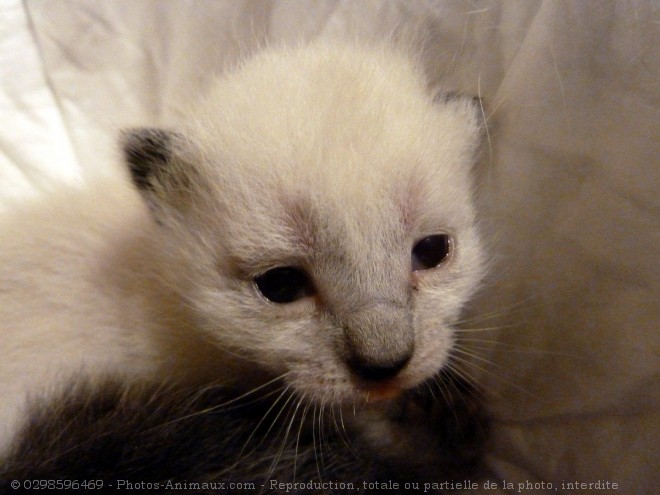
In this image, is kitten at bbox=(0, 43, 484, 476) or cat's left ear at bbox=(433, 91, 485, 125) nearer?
kitten at bbox=(0, 43, 484, 476)

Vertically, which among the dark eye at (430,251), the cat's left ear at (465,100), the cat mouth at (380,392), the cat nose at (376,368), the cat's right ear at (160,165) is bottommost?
the cat mouth at (380,392)

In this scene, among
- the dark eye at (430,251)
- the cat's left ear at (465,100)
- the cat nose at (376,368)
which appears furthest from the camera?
the cat's left ear at (465,100)

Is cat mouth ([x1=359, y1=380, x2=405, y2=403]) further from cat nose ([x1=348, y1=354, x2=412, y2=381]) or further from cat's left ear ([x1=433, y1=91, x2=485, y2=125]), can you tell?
cat's left ear ([x1=433, y1=91, x2=485, y2=125])

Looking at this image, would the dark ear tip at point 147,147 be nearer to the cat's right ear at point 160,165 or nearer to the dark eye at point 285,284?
the cat's right ear at point 160,165

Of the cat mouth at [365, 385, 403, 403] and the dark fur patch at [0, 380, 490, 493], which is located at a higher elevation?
the cat mouth at [365, 385, 403, 403]

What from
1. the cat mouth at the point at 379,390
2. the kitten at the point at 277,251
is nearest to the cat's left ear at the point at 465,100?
the kitten at the point at 277,251

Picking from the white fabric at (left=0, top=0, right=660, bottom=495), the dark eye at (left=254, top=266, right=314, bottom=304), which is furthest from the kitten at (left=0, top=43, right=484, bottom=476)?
the white fabric at (left=0, top=0, right=660, bottom=495)

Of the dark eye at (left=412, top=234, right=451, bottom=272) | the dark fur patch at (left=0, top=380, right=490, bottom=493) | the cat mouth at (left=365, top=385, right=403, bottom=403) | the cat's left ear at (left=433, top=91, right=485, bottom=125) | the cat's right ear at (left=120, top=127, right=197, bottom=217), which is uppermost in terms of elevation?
the cat's left ear at (left=433, top=91, right=485, bottom=125)

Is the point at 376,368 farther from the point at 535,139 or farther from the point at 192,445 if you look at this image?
the point at 535,139
